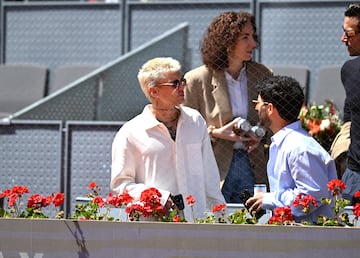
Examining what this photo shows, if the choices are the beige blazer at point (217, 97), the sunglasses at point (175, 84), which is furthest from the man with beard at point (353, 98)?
the sunglasses at point (175, 84)

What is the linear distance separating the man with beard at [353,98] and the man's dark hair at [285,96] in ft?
2.83

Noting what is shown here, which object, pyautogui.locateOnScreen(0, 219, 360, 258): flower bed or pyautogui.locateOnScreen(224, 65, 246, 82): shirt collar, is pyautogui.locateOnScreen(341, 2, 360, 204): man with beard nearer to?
pyautogui.locateOnScreen(224, 65, 246, 82): shirt collar

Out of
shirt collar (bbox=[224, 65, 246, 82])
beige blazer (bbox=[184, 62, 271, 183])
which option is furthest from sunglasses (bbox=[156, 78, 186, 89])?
shirt collar (bbox=[224, 65, 246, 82])

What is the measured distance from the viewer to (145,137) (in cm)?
583

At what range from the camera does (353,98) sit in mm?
6328

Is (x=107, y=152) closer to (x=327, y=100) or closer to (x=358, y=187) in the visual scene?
(x=327, y=100)

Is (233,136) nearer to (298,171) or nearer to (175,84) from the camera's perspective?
(175,84)

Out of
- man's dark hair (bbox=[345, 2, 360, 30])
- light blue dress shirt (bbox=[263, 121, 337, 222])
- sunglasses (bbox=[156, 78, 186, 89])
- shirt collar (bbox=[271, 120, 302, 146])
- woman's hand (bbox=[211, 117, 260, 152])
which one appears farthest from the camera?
woman's hand (bbox=[211, 117, 260, 152])

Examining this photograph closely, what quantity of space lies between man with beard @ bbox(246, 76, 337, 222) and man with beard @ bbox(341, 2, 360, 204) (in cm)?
82

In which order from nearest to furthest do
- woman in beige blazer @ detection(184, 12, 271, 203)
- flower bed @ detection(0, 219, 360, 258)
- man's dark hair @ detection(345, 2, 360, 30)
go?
flower bed @ detection(0, 219, 360, 258) → man's dark hair @ detection(345, 2, 360, 30) → woman in beige blazer @ detection(184, 12, 271, 203)

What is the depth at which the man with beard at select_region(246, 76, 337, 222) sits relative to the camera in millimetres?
5207

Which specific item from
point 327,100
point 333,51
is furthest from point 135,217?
point 333,51

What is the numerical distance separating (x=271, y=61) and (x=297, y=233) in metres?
5.20

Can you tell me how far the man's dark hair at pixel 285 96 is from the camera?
5.48 meters
